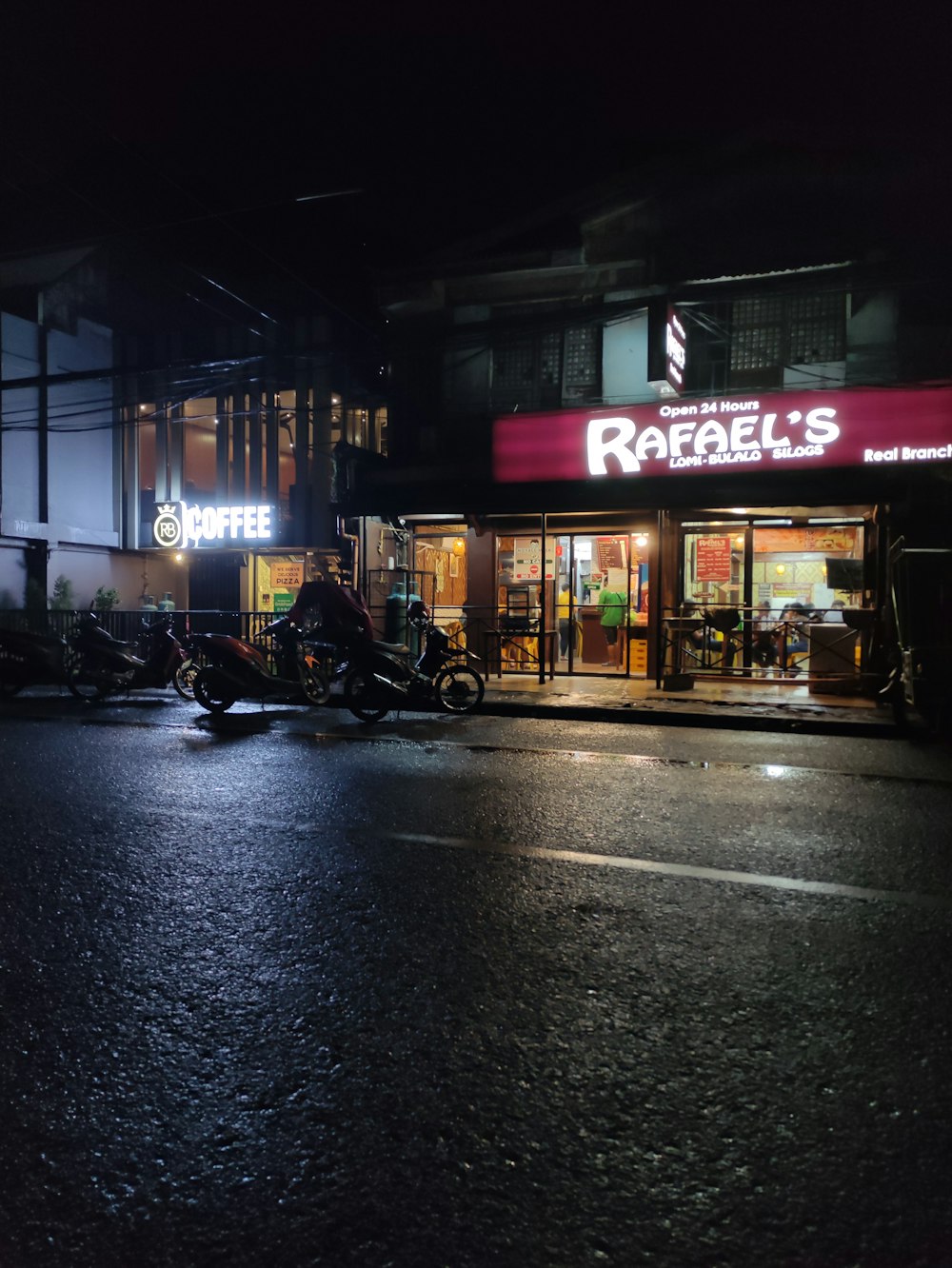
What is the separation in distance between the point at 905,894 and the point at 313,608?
29.1ft

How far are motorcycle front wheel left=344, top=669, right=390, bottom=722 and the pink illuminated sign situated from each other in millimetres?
5778

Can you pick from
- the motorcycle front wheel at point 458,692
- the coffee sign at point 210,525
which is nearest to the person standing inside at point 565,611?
the motorcycle front wheel at point 458,692

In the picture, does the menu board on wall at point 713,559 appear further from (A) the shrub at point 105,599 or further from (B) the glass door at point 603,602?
(A) the shrub at point 105,599

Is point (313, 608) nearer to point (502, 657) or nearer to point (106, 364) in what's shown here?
point (502, 657)

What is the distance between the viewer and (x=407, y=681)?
11.2m

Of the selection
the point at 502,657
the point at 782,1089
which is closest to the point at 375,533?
the point at 502,657

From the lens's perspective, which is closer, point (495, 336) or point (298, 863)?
point (298, 863)

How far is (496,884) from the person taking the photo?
4547mm

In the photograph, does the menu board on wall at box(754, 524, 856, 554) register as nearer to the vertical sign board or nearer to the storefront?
the storefront

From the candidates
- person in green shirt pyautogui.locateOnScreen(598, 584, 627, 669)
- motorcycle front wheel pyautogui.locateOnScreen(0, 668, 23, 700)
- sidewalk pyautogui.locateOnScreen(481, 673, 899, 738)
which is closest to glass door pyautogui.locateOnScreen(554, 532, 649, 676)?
person in green shirt pyautogui.locateOnScreen(598, 584, 627, 669)

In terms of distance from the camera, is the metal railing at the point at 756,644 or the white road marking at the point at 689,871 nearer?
the white road marking at the point at 689,871

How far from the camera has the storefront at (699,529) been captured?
12.9 meters

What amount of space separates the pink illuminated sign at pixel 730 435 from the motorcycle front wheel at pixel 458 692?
470 centimetres

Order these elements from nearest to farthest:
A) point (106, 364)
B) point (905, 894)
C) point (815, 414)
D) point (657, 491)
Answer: point (905, 894)
point (815, 414)
point (657, 491)
point (106, 364)
